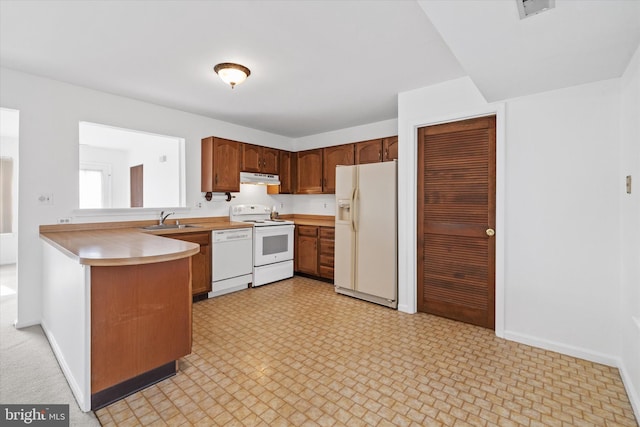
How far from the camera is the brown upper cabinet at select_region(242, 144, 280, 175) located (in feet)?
15.1

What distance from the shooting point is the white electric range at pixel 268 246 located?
170 inches

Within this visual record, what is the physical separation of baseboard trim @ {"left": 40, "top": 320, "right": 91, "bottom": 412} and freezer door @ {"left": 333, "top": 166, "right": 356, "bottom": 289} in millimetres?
2739

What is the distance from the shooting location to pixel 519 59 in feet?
6.48

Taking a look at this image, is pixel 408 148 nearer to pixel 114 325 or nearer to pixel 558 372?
pixel 558 372

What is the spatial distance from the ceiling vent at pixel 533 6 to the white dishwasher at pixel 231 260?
11.7 ft

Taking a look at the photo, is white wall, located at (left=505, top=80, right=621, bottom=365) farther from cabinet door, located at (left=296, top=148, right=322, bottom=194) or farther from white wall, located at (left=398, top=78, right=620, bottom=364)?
cabinet door, located at (left=296, top=148, right=322, bottom=194)

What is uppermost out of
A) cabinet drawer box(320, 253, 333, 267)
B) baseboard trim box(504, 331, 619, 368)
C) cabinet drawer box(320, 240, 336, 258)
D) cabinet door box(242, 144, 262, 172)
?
cabinet door box(242, 144, 262, 172)

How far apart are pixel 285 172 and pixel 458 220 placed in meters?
3.11

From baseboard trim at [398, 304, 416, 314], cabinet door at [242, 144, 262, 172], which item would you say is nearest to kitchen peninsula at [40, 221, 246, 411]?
baseboard trim at [398, 304, 416, 314]

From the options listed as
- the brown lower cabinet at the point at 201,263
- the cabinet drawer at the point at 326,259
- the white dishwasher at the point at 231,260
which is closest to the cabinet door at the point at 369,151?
the cabinet drawer at the point at 326,259

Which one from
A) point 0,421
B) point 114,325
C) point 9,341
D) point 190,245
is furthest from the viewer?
point 9,341

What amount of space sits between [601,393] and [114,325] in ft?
10.1

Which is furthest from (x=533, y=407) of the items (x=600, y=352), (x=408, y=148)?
(x=408, y=148)

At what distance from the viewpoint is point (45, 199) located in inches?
118
